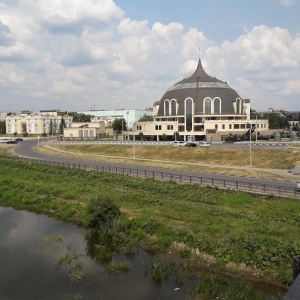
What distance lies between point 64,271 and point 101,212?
8.48m

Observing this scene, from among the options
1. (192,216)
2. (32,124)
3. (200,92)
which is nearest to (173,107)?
(200,92)

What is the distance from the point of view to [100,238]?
28672 millimetres

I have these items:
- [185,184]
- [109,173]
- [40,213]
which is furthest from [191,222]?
[109,173]

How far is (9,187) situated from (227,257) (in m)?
33.7

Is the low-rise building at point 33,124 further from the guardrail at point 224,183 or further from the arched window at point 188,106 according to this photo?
the guardrail at point 224,183

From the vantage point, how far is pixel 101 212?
30.8 metres

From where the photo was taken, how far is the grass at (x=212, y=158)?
5457 centimetres

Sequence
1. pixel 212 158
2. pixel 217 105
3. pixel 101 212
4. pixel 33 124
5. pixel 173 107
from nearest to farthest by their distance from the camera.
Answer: pixel 101 212, pixel 212 158, pixel 217 105, pixel 173 107, pixel 33 124

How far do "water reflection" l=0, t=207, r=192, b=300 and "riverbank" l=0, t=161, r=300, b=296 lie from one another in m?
3.33

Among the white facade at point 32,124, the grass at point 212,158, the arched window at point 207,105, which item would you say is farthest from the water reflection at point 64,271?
the white facade at point 32,124

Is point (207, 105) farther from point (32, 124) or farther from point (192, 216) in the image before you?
point (192, 216)

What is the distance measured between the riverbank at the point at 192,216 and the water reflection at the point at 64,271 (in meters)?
3.33

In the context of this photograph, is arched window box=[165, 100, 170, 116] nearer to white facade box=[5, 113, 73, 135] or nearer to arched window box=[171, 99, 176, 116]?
arched window box=[171, 99, 176, 116]

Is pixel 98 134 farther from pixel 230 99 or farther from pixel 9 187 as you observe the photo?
pixel 9 187
